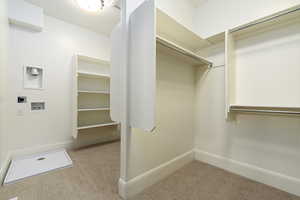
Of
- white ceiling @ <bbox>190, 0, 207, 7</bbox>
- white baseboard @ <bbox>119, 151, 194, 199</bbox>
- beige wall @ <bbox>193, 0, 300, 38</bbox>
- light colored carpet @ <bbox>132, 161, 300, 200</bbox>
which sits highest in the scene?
white ceiling @ <bbox>190, 0, 207, 7</bbox>

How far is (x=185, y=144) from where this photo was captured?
6.78 ft

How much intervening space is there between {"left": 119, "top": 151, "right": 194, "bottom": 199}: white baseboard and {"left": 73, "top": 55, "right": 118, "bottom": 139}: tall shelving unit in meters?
1.65

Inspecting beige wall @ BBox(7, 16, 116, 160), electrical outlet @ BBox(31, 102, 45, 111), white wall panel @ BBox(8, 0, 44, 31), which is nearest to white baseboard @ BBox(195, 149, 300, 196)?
beige wall @ BBox(7, 16, 116, 160)

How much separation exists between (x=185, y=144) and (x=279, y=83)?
1.40m

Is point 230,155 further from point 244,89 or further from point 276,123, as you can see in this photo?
point 244,89

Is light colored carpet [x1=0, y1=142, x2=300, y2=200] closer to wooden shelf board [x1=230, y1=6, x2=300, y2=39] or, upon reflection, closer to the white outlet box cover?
the white outlet box cover

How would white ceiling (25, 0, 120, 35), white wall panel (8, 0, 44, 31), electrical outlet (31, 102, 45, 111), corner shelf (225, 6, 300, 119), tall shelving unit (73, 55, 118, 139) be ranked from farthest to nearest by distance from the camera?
tall shelving unit (73, 55, 118, 139), electrical outlet (31, 102, 45, 111), white ceiling (25, 0, 120, 35), white wall panel (8, 0, 44, 31), corner shelf (225, 6, 300, 119)

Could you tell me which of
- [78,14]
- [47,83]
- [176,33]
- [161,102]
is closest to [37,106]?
[47,83]

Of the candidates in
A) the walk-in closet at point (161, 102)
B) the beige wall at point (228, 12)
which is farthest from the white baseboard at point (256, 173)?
the beige wall at point (228, 12)

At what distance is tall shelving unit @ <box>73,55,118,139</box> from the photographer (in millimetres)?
2758

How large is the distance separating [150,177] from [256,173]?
4.36 feet

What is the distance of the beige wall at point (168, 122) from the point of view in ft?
4.79

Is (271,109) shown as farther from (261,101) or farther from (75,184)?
(75,184)

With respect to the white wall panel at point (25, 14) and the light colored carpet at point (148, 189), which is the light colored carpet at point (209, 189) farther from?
the white wall panel at point (25, 14)
